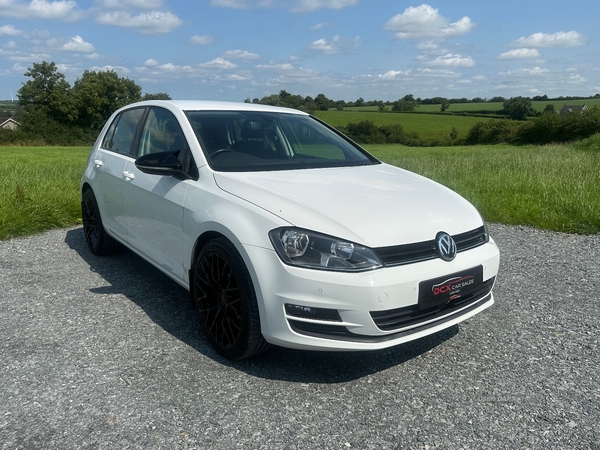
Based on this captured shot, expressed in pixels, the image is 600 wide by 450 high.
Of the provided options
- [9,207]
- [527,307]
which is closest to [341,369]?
[527,307]

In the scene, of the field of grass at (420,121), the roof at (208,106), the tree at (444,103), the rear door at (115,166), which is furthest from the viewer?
the tree at (444,103)

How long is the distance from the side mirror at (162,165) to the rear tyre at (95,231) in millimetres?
2014

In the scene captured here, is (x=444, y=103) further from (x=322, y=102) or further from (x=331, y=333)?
(x=331, y=333)

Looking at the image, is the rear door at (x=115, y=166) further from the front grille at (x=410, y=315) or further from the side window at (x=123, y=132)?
the front grille at (x=410, y=315)

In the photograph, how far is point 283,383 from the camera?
3062 millimetres

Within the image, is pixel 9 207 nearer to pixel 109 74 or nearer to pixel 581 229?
pixel 581 229

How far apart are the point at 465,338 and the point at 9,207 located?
6520mm

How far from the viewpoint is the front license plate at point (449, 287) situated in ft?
9.50

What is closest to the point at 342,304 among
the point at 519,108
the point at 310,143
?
the point at 310,143

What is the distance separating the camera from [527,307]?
169 inches

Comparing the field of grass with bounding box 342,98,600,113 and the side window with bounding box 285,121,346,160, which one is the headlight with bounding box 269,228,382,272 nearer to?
the side window with bounding box 285,121,346,160

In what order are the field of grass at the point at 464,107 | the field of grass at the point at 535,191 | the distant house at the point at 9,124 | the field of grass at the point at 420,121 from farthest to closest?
1. the field of grass at the point at 464,107
2. the field of grass at the point at 420,121
3. the distant house at the point at 9,124
4. the field of grass at the point at 535,191

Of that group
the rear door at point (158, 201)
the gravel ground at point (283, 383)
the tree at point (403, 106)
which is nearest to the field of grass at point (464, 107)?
the tree at point (403, 106)

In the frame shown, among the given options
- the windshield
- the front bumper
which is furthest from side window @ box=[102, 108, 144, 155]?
the front bumper
